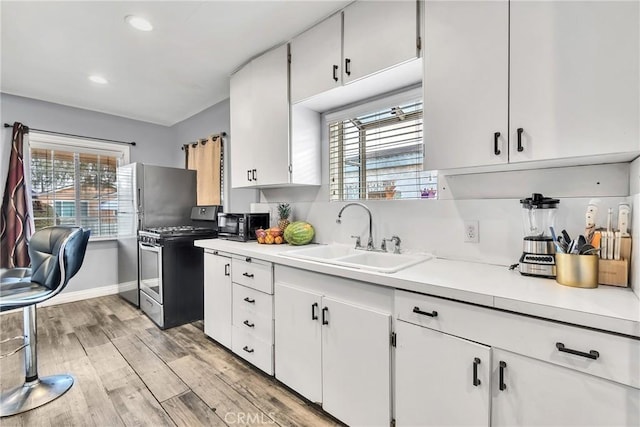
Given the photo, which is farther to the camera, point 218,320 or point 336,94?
point 218,320

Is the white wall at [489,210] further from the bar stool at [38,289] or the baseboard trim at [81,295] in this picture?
the baseboard trim at [81,295]

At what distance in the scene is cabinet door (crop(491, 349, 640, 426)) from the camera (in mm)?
851

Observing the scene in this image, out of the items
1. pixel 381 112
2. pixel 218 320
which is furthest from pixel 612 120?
pixel 218 320

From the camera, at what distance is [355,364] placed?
1470 mm

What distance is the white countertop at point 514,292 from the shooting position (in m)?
0.87

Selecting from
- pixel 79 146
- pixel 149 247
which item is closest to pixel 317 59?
pixel 149 247

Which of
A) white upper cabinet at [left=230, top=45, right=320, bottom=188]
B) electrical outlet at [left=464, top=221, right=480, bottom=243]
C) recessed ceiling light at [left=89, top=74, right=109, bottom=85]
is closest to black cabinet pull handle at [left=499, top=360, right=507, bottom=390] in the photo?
electrical outlet at [left=464, top=221, right=480, bottom=243]

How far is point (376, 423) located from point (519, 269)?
963mm

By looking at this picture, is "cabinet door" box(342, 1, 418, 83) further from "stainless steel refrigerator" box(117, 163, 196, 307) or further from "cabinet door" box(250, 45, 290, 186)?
"stainless steel refrigerator" box(117, 163, 196, 307)

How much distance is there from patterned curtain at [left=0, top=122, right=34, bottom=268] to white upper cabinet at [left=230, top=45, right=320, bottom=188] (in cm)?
258

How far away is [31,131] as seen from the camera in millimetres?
3373

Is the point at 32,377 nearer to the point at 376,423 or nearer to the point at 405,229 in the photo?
the point at 376,423

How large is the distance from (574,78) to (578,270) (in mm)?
710

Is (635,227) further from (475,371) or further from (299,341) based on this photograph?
(299,341)
